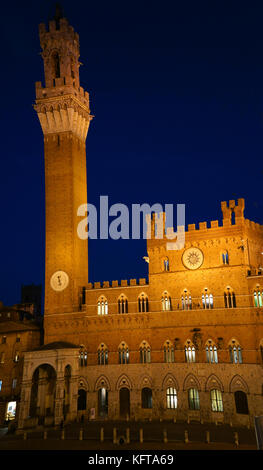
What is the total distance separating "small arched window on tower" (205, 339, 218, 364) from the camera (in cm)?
3562

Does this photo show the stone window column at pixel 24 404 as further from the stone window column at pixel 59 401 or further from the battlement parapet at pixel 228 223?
the battlement parapet at pixel 228 223

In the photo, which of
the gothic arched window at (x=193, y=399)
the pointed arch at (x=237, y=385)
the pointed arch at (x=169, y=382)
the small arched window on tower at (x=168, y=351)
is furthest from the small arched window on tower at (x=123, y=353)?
the pointed arch at (x=237, y=385)

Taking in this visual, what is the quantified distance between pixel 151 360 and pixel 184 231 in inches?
527

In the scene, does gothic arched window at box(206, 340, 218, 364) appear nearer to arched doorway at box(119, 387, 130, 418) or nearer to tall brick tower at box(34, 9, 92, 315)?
arched doorway at box(119, 387, 130, 418)

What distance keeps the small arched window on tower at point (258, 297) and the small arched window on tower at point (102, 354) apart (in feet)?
52.7

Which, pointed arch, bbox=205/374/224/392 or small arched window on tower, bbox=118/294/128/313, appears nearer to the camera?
pointed arch, bbox=205/374/224/392

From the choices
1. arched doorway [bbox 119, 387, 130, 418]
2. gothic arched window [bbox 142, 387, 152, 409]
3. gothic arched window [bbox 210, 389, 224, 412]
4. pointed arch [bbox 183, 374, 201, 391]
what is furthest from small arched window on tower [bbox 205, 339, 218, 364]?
→ arched doorway [bbox 119, 387, 130, 418]

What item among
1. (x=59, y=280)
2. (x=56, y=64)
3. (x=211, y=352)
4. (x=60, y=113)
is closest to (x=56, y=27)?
(x=56, y=64)

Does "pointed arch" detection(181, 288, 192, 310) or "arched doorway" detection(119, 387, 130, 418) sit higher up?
"pointed arch" detection(181, 288, 192, 310)

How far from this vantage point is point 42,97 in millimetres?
46469

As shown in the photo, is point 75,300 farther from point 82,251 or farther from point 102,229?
point 102,229

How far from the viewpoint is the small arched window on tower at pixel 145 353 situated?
38775 millimetres

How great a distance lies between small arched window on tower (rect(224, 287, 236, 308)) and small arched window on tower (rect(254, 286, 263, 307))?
1934mm

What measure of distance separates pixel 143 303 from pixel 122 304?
2.35 m
